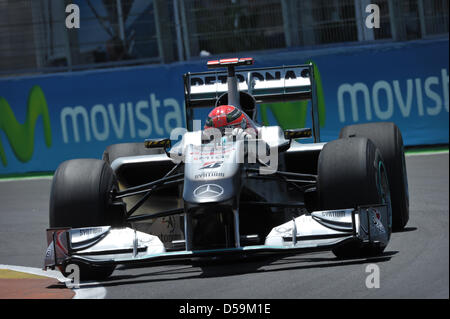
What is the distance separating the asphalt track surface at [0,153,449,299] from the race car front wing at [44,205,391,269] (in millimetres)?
188

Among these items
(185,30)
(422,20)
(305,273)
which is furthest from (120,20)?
(305,273)

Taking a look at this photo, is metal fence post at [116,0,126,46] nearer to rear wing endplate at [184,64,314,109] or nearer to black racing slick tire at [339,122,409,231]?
rear wing endplate at [184,64,314,109]

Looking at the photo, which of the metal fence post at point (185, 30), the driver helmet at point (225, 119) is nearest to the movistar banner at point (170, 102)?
the metal fence post at point (185, 30)

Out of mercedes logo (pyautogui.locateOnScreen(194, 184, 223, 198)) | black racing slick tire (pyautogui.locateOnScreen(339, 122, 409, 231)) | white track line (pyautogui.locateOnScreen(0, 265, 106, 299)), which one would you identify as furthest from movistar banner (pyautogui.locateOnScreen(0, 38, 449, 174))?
mercedes logo (pyautogui.locateOnScreen(194, 184, 223, 198))

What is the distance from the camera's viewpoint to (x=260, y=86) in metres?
10.5

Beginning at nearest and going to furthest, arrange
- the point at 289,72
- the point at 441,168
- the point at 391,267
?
the point at 391,267 → the point at 289,72 → the point at 441,168

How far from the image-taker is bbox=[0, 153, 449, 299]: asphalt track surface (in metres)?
5.86

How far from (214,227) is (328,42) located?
10.7 metres

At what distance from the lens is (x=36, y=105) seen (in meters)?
17.4

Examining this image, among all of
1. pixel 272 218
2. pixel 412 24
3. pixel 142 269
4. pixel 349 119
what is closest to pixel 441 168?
pixel 349 119

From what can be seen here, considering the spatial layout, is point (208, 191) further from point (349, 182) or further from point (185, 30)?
point (185, 30)

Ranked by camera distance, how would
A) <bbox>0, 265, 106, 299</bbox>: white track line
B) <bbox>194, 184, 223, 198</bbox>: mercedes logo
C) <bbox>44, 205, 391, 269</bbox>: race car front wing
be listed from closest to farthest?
<bbox>0, 265, 106, 299</bbox>: white track line → <bbox>44, 205, 391, 269</bbox>: race car front wing → <bbox>194, 184, 223, 198</bbox>: mercedes logo

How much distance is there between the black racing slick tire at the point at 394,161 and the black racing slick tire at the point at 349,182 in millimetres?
1080

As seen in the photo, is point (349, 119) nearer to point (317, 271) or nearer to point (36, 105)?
point (36, 105)
